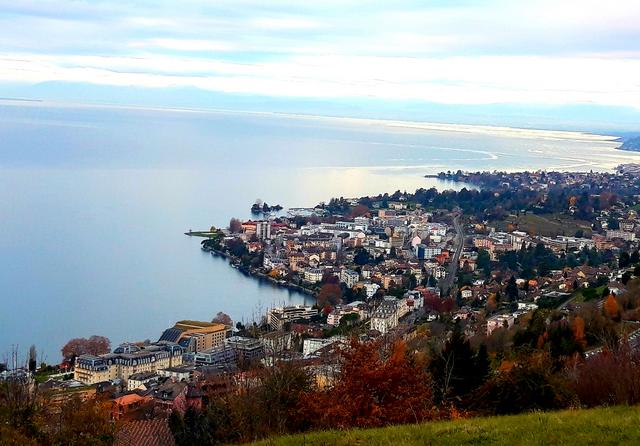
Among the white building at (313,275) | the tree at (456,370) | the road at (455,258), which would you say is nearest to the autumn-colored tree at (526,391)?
the tree at (456,370)

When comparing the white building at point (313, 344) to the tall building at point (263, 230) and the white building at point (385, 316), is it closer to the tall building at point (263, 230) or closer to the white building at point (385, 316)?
the white building at point (385, 316)

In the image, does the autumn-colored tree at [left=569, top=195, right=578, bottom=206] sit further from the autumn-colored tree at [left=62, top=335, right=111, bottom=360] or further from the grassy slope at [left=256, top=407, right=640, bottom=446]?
the grassy slope at [left=256, top=407, right=640, bottom=446]

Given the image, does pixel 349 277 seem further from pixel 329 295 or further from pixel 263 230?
pixel 263 230

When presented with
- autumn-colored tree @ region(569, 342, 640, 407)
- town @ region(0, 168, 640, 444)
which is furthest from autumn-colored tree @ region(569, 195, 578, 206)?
autumn-colored tree @ region(569, 342, 640, 407)

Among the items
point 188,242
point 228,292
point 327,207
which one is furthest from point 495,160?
point 228,292

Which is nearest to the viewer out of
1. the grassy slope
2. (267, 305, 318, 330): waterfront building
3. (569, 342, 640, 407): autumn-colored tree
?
the grassy slope

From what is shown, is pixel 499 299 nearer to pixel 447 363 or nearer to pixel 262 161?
pixel 447 363
